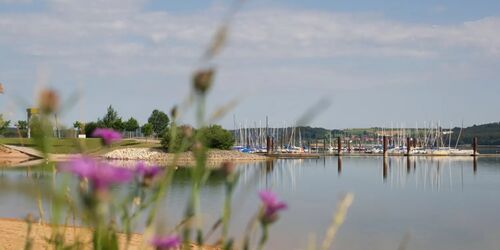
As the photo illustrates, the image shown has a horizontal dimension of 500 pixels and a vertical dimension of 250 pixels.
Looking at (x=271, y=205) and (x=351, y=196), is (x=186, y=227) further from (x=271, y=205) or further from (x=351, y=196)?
(x=351, y=196)

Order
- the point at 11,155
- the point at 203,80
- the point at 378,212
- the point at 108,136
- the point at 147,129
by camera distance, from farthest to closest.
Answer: the point at 147,129 → the point at 11,155 → the point at 378,212 → the point at 108,136 → the point at 203,80

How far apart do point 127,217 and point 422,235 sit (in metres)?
21.2

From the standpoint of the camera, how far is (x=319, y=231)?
2053 centimetres

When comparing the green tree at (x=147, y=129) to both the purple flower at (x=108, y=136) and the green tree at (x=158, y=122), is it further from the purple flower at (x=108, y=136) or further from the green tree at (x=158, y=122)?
the purple flower at (x=108, y=136)

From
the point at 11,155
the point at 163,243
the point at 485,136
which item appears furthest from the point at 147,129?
the point at 485,136

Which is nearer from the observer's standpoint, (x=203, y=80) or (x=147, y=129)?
(x=203, y=80)

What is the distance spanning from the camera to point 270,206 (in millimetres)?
1055

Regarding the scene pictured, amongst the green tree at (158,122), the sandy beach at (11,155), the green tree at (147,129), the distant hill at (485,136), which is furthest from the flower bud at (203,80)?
the distant hill at (485,136)

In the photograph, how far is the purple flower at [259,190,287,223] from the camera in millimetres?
1048

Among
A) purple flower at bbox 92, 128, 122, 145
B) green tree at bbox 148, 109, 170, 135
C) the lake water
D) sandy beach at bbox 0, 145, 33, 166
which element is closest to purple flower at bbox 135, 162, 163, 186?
purple flower at bbox 92, 128, 122, 145

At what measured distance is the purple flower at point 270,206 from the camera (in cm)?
105

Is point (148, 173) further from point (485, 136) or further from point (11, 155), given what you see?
point (485, 136)

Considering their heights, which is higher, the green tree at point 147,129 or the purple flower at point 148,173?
the green tree at point 147,129

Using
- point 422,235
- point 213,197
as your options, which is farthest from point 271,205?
point 213,197
